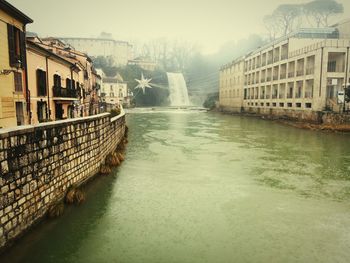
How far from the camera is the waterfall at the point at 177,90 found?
92.7 m

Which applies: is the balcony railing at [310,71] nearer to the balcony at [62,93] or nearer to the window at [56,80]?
the balcony at [62,93]

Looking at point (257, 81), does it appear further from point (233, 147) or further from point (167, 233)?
point (167, 233)

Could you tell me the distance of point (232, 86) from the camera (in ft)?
206

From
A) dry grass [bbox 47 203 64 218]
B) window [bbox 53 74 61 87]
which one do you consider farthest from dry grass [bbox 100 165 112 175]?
window [bbox 53 74 61 87]

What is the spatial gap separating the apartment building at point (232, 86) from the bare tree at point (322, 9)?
82.9ft

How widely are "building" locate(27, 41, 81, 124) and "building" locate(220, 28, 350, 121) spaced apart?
25.4 meters

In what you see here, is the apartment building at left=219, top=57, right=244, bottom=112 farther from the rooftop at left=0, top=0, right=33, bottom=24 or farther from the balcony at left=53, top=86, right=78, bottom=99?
the rooftop at left=0, top=0, right=33, bottom=24

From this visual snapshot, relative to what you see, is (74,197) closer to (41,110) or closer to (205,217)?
(205,217)

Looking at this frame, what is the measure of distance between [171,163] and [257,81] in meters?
40.9

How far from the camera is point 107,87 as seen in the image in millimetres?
74938

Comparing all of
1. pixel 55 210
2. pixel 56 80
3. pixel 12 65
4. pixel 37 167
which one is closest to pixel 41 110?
pixel 56 80

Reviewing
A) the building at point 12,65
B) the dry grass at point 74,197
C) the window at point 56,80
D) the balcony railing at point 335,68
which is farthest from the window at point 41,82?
the balcony railing at point 335,68

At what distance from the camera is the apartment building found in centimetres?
5800

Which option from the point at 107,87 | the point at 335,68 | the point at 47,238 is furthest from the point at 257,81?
the point at 47,238
